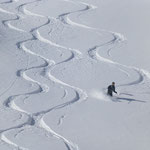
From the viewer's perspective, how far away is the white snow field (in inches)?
457

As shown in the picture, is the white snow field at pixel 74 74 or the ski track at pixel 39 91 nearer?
the ski track at pixel 39 91

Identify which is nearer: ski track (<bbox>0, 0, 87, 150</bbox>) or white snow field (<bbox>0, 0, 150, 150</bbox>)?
ski track (<bbox>0, 0, 87, 150</bbox>)

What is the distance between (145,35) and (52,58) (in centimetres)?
306

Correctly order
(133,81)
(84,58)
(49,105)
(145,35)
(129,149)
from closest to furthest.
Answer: (129,149) < (49,105) < (133,81) < (84,58) < (145,35)

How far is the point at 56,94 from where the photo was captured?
13422mm

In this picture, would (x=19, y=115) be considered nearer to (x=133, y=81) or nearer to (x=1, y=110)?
(x=1, y=110)

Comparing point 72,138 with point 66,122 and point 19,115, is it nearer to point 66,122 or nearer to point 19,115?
point 66,122

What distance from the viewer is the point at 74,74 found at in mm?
14531

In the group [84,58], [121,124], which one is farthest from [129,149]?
[84,58]

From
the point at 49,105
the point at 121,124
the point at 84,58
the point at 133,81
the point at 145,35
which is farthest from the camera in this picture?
the point at 145,35

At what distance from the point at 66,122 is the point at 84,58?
3688 mm

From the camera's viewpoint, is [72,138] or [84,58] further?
[84,58]

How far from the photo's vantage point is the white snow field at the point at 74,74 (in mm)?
11602

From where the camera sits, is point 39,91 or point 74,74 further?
point 74,74
